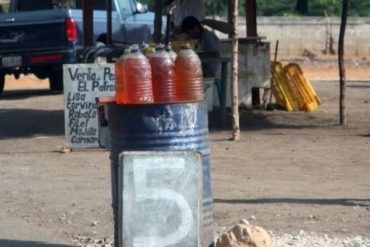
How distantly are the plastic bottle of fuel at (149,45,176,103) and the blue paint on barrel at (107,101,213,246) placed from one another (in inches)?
5.2

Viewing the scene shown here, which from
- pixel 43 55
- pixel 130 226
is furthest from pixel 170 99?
pixel 43 55

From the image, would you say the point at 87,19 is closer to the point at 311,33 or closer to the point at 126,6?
the point at 126,6

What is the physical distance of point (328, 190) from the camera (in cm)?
1080

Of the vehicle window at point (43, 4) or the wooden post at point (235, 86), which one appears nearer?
the wooden post at point (235, 86)

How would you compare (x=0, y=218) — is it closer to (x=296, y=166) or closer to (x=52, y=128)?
(x=296, y=166)

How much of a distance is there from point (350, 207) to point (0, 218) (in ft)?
10.3

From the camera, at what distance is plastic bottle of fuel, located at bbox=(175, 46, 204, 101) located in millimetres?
7816

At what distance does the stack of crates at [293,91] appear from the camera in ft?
61.1

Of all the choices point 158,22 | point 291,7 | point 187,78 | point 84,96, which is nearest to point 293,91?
point 158,22

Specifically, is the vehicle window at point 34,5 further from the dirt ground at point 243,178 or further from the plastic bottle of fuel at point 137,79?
the plastic bottle of fuel at point 137,79

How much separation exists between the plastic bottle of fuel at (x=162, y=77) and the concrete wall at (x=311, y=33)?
29294mm

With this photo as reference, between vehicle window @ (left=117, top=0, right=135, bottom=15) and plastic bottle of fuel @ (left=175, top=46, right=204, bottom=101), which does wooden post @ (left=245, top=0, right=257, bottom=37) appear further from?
plastic bottle of fuel @ (left=175, top=46, right=204, bottom=101)

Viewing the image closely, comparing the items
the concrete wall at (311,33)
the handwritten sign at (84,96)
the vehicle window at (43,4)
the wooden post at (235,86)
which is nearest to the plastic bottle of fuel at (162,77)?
the handwritten sign at (84,96)

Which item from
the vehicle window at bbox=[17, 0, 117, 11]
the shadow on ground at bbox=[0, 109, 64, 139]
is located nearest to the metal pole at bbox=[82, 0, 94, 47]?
the shadow on ground at bbox=[0, 109, 64, 139]
